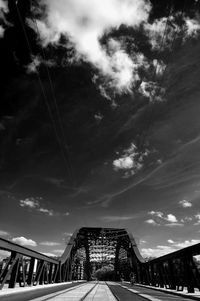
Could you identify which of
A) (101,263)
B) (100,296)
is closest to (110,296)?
(100,296)

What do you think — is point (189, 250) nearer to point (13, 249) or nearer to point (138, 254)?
point (13, 249)

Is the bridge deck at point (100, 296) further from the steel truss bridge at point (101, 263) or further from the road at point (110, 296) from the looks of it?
the steel truss bridge at point (101, 263)

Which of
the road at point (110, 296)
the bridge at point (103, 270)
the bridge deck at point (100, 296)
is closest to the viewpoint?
the bridge deck at point (100, 296)

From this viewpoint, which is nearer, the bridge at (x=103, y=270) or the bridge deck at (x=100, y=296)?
the bridge deck at (x=100, y=296)

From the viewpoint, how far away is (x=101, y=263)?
90.7 meters

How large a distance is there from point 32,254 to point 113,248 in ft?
200

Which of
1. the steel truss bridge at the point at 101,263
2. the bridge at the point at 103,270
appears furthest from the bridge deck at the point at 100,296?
the steel truss bridge at the point at 101,263

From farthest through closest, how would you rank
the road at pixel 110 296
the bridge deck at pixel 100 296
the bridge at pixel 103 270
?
the bridge at pixel 103 270 < the road at pixel 110 296 < the bridge deck at pixel 100 296

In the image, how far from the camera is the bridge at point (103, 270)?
15.6 m

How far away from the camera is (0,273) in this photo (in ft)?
46.1

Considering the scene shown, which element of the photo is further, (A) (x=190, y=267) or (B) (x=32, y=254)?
(B) (x=32, y=254)

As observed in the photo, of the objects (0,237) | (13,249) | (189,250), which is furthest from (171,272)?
(0,237)

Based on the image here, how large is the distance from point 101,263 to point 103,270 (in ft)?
→ 119

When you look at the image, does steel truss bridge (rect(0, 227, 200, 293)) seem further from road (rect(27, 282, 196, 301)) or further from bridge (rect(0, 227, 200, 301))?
road (rect(27, 282, 196, 301))
